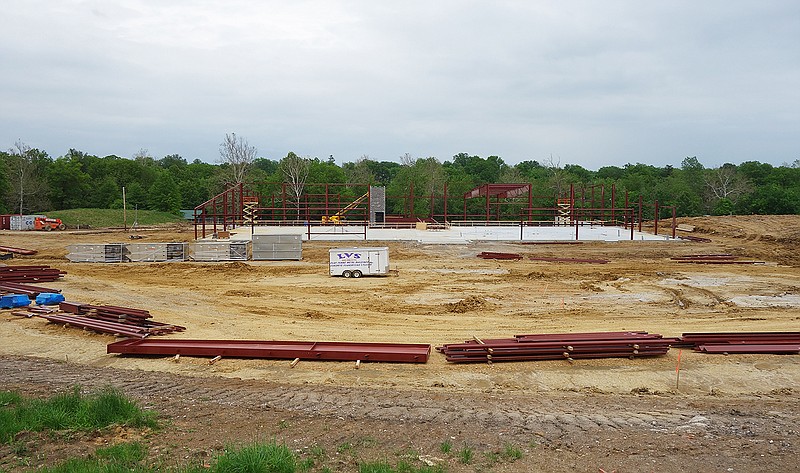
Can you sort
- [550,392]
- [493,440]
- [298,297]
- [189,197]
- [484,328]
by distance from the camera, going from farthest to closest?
[189,197]
[298,297]
[484,328]
[550,392]
[493,440]

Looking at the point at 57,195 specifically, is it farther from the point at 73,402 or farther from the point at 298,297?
the point at 73,402

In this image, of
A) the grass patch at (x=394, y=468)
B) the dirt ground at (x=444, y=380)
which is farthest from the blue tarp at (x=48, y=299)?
the grass patch at (x=394, y=468)

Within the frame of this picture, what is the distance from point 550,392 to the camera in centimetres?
1134

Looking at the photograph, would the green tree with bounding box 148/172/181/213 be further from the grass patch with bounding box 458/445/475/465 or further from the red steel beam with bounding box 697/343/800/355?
the grass patch with bounding box 458/445/475/465

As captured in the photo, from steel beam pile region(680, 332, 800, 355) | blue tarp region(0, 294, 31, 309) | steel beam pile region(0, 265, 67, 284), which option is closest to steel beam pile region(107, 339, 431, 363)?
steel beam pile region(680, 332, 800, 355)

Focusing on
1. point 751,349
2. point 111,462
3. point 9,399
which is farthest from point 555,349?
point 9,399

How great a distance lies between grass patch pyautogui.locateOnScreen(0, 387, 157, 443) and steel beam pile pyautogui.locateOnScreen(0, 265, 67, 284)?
1873 cm

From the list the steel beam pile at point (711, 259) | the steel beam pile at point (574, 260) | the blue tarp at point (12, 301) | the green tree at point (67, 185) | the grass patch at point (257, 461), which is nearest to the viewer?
the grass patch at point (257, 461)

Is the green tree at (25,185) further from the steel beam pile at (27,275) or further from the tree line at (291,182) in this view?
the steel beam pile at (27,275)

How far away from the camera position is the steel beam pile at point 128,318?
15.7 meters

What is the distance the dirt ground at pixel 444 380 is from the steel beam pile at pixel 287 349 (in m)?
0.26

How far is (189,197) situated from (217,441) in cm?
8592

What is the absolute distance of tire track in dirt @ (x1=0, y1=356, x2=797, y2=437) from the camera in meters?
9.01

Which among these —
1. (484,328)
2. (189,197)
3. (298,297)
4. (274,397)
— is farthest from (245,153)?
(274,397)
